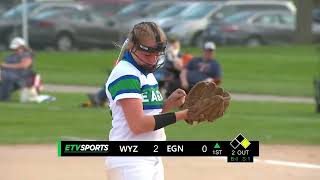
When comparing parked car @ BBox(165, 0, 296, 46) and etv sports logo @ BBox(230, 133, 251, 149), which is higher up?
parked car @ BBox(165, 0, 296, 46)

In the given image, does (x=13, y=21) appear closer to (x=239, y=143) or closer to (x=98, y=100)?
(x=98, y=100)

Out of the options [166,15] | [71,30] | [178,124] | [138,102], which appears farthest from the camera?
[166,15]

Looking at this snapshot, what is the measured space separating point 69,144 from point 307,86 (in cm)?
2119

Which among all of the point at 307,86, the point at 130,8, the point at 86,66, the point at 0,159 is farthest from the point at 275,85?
the point at 130,8

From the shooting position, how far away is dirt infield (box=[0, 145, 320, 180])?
10.9 metres

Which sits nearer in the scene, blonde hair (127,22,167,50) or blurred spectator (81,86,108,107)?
blonde hair (127,22,167,50)

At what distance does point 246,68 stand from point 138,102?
25.8m

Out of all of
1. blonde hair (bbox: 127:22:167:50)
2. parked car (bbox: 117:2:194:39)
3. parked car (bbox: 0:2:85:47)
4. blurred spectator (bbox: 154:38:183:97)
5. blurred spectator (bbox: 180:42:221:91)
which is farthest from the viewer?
parked car (bbox: 117:2:194:39)

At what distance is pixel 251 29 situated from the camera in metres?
37.6

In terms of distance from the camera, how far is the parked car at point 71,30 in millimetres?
35000

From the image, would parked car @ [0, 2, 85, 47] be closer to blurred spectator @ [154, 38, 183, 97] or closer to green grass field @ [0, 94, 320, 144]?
green grass field @ [0, 94, 320, 144]
